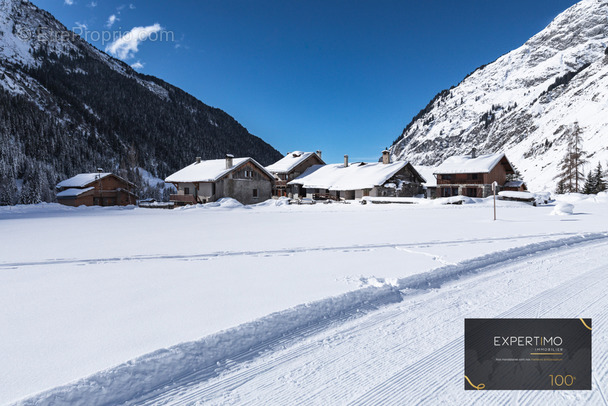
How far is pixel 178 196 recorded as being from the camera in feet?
125

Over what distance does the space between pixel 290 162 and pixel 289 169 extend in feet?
9.39

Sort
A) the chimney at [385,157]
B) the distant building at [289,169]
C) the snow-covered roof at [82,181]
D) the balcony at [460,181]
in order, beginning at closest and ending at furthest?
the balcony at [460,181] → the chimney at [385,157] → the snow-covered roof at [82,181] → the distant building at [289,169]

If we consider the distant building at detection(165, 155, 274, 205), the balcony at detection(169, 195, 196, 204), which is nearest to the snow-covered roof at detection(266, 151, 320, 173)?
the distant building at detection(165, 155, 274, 205)

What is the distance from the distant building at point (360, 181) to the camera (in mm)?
37031

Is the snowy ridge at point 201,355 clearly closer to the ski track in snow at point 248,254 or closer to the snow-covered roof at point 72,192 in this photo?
the ski track in snow at point 248,254

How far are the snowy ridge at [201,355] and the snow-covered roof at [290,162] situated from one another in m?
45.0

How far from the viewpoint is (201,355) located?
2773mm

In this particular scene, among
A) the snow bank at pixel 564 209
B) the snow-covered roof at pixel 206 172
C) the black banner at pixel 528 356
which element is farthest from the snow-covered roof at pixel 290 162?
the black banner at pixel 528 356

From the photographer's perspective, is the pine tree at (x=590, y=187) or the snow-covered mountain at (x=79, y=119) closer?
the pine tree at (x=590, y=187)

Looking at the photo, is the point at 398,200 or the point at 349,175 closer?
the point at 398,200

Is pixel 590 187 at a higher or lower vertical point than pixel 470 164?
lower

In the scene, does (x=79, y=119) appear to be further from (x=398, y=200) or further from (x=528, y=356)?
(x=528, y=356)

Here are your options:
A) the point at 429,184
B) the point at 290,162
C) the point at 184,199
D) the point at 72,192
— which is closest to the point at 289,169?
the point at 290,162

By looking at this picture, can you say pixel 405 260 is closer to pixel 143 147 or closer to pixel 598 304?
pixel 598 304
